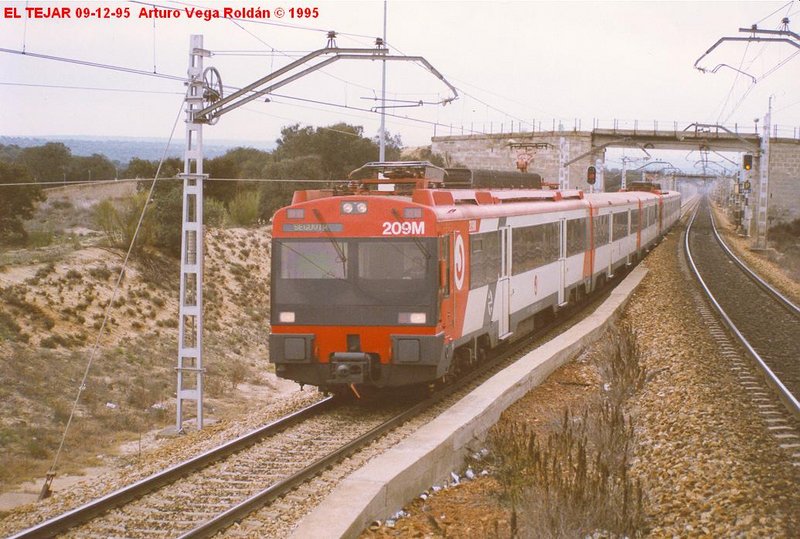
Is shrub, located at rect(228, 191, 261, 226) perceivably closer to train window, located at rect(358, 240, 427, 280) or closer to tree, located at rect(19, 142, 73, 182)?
tree, located at rect(19, 142, 73, 182)

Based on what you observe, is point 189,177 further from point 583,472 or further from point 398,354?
point 583,472

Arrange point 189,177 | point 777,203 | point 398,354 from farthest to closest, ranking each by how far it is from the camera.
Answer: point 777,203, point 189,177, point 398,354

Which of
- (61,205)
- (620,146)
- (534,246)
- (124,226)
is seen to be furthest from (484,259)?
(620,146)

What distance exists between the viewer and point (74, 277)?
84.3 ft

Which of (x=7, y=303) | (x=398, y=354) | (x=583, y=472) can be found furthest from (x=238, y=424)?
(x=7, y=303)

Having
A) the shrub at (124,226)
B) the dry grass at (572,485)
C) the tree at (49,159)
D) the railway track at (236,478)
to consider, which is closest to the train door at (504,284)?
the railway track at (236,478)

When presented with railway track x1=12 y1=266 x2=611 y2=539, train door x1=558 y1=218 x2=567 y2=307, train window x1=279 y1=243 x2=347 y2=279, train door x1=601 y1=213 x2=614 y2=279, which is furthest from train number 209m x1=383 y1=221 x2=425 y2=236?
train door x1=601 y1=213 x2=614 y2=279

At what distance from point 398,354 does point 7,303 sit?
13.7 m

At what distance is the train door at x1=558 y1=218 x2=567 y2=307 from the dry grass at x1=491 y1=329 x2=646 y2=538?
9458mm

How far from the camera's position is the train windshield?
1230cm

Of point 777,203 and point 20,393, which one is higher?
point 777,203

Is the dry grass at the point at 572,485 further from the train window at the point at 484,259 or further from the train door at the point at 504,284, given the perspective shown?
the train door at the point at 504,284

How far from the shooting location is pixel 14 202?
32031 millimetres

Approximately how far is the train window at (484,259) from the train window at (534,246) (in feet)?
3.70
